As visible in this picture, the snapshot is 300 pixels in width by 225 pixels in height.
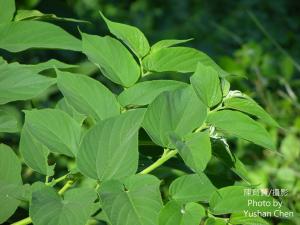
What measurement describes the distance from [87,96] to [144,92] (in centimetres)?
7

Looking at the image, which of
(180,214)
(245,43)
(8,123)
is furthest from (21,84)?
(245,43)

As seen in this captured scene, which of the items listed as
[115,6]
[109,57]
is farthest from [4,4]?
[115,6]

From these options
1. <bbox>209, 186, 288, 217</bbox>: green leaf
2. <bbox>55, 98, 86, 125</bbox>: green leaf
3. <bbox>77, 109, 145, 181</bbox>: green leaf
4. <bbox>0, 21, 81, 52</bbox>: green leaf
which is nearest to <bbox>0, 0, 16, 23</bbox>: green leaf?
<bbox>0, 21, 81, 52</bbox>: green leaf

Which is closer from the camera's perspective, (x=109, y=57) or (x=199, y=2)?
(x=109, y=57)

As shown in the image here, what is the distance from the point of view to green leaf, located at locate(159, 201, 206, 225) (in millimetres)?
622

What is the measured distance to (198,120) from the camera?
66cm

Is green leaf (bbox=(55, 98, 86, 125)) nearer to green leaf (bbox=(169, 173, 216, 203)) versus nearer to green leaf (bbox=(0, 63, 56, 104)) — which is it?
green leaf (bbox=(0, 63, 56, 104))

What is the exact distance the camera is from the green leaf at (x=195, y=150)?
1.99ft

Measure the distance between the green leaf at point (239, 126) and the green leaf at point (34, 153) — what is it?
0.21m

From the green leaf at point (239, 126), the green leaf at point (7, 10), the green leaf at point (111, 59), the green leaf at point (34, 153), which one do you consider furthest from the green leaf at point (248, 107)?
the green leaf at point (7, 10)

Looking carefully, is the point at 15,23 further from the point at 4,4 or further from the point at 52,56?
the point at 52,56

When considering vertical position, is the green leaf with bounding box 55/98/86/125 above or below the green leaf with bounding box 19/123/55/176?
above

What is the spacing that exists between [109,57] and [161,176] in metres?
0.27

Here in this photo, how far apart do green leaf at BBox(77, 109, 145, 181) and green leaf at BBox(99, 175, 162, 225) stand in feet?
0.05
